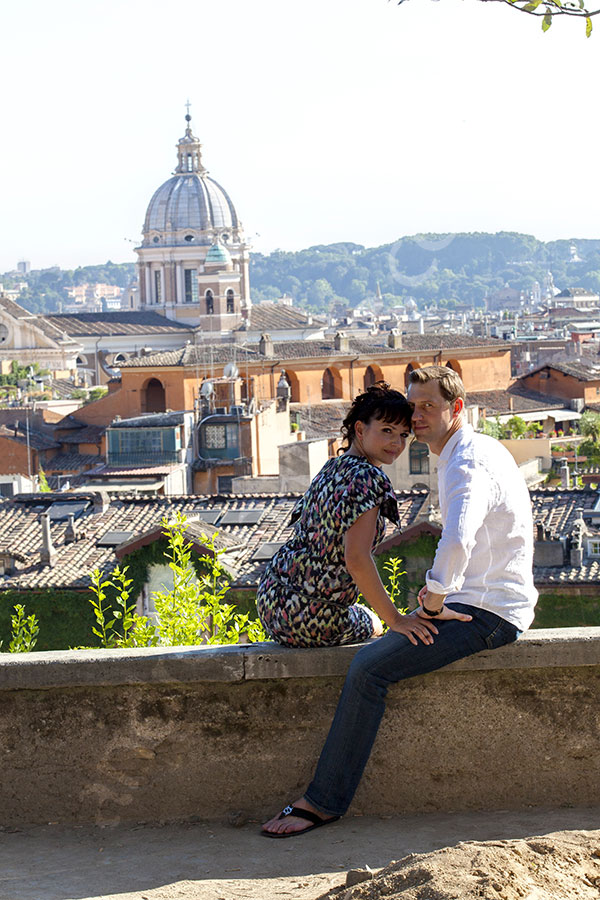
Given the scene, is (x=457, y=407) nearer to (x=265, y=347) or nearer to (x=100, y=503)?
(x=100, y=503)

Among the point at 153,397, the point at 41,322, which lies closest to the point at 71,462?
the point at 153,397

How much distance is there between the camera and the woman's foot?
400 centimetres

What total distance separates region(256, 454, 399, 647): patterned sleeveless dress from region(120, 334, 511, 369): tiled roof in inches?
1792

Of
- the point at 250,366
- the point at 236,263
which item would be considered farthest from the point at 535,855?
the point at 236,263

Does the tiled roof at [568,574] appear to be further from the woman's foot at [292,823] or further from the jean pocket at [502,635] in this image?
the woman's foot at [292,823]

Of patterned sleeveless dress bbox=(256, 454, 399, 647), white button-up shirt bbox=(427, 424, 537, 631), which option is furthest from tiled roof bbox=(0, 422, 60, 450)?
white button-up shirt bbox=(427, 424, 537, 631)

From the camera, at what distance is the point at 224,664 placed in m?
4.19

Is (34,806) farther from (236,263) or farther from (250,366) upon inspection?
(236,263)

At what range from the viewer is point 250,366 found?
53.7m

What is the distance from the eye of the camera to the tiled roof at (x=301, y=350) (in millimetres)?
50688

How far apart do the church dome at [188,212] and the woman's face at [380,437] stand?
3580 inches

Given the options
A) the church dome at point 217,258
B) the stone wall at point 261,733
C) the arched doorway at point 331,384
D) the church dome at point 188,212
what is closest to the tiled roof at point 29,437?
the arched doorway at point 331,384

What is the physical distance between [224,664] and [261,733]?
243 mm

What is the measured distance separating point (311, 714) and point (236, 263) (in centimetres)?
9008
